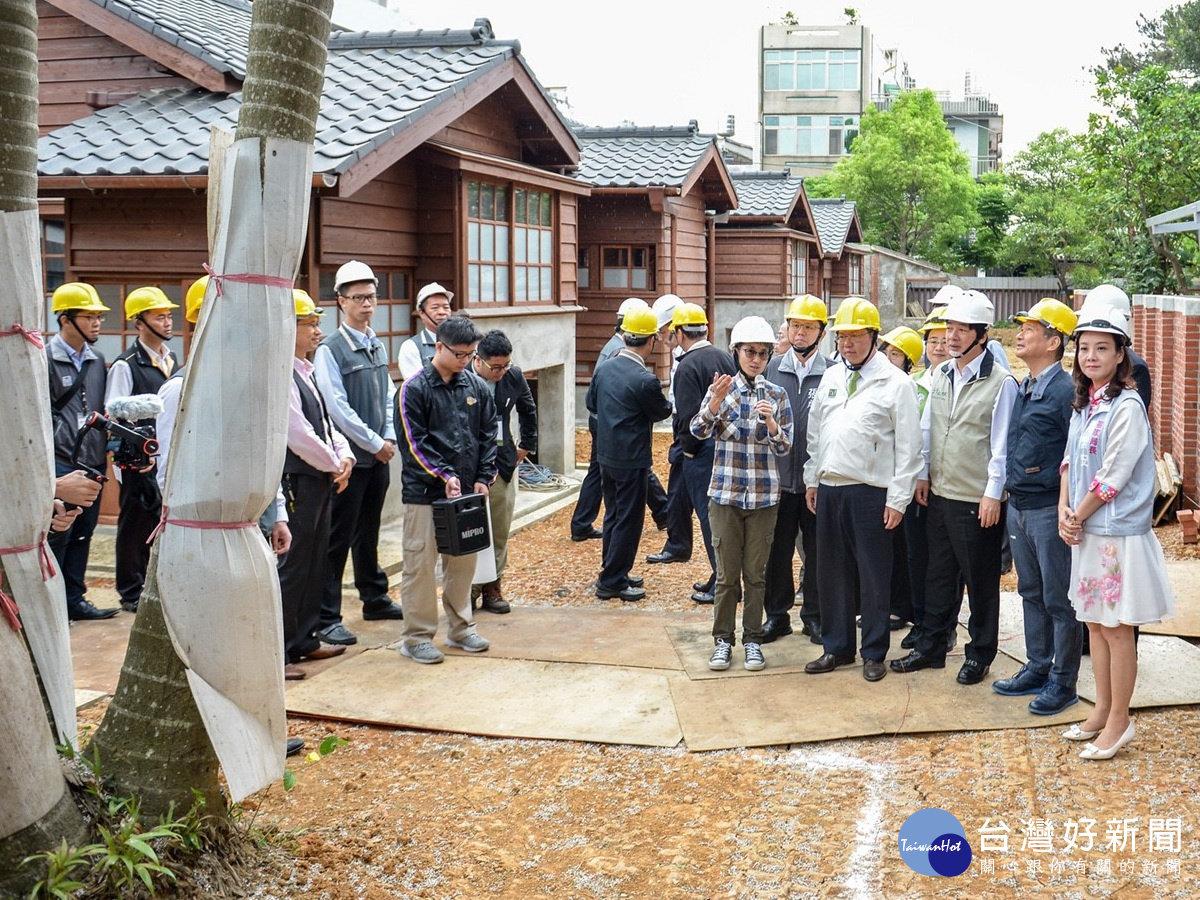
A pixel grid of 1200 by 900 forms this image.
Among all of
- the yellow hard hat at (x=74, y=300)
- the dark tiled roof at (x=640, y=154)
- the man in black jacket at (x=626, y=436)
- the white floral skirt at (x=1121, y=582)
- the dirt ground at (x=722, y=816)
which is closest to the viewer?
the dirt ground at (x=722, y=816)

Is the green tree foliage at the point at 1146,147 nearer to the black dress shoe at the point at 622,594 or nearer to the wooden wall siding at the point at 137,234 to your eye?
the black dress shoe at the point at 622,594

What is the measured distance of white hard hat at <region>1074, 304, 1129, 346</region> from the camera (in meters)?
5.25

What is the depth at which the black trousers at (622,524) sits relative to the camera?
8.70 metres

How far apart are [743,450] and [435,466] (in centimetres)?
174

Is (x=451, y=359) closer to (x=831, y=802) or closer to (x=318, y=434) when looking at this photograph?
(x=318, y=434)

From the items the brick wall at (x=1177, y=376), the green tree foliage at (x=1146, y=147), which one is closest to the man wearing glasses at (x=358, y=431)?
the brick wall at (x=1177, y=376)

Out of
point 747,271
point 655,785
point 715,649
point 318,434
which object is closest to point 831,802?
point 655,785

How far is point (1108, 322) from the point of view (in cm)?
526

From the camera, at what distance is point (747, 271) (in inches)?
985

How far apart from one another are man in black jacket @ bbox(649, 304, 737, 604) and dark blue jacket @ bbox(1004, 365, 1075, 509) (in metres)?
2.18

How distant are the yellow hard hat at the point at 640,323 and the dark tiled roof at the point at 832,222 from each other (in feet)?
72.0

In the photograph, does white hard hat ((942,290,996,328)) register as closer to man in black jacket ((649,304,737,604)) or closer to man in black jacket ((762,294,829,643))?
man in black jacket ((762,294,829,643))

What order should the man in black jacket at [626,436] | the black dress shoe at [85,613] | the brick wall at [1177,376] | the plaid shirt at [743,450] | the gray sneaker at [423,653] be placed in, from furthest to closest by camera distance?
the brick wall at [1177,376] < the man in black jacket at [626,436] < the black dress shoe at [85,613] < the gray sneaker at [423,653] < the plaid shirt at [743,450]

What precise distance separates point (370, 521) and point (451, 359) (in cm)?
176
